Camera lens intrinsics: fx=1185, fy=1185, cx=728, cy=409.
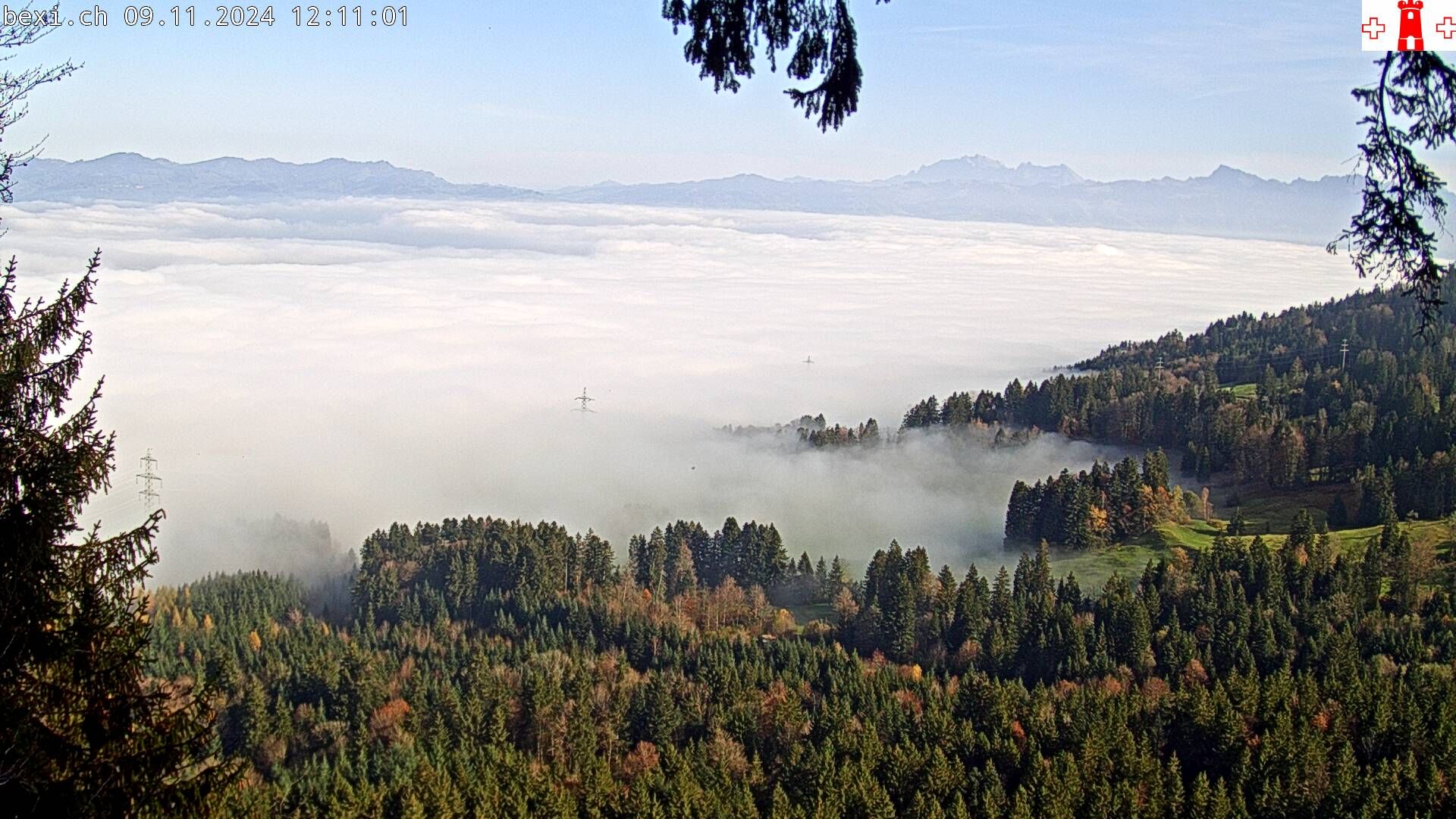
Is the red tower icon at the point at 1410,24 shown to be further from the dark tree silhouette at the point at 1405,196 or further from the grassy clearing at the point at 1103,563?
the grassy clearing at the point at 1103,563

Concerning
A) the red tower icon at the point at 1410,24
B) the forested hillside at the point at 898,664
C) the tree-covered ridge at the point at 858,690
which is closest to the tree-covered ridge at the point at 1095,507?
the forested hillside at the point at 898,664

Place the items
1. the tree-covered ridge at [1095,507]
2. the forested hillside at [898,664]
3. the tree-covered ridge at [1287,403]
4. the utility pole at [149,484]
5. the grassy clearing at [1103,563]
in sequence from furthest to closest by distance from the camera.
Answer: the tree-covered ridge at [1287,403] < the tree-covered ridge at [1095,507] < the grassy clearing at [1103,563] < the utility pole at [149,484] < the forested hillside at [898,664]

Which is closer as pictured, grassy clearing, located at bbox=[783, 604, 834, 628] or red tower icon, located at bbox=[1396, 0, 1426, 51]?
red tower icon, located at bbox=[1396, 0, 1426, 51]

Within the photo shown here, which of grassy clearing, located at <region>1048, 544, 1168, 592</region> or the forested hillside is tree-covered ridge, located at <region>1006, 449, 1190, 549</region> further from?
grassy clearing, located at <region>1048, 544, 1168, 592</region>

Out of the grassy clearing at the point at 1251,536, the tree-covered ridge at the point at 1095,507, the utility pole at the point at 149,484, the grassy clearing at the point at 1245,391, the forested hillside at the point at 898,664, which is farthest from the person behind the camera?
the grassy clearing at the point at 1245,391

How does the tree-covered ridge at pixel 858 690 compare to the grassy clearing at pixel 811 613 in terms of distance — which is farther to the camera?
the grassy clearing at pixel 811 613

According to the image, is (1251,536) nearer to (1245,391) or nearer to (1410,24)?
(1245,391)

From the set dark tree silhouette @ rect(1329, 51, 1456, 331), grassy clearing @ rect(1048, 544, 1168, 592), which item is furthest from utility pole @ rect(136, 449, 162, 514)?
grassy clearing @ rect(1048, 544, 1168, 592)

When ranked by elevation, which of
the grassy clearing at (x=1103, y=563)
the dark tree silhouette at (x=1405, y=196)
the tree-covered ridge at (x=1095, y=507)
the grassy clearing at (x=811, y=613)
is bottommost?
the grassy clearing at (x=811, y=613)
